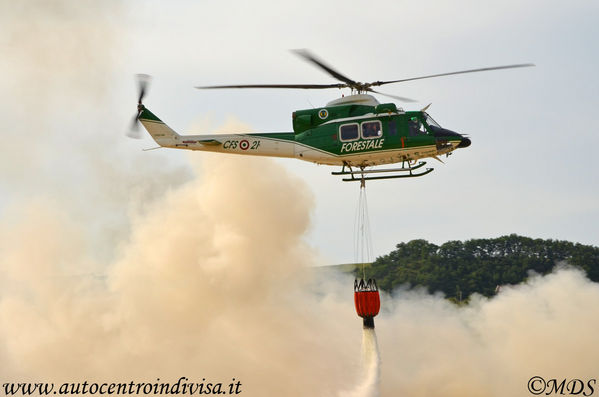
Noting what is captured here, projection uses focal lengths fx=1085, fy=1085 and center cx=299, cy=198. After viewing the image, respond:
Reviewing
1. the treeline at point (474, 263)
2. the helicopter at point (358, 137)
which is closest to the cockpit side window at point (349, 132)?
the helicopter at point (358, 137)

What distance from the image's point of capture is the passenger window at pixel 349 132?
31953 mm

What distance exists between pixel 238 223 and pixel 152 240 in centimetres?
349

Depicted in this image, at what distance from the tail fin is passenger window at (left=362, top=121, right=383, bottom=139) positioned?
6.33 m

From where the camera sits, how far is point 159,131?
34.8m

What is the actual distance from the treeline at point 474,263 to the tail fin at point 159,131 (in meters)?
38.8

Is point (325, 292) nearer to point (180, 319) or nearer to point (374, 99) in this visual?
point (180, 319)

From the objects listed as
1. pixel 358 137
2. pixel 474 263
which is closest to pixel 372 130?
pixel 358 137

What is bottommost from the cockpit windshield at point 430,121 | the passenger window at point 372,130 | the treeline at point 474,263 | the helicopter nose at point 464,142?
the treeline at point 474,263

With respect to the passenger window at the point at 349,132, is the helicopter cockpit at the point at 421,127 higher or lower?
higher

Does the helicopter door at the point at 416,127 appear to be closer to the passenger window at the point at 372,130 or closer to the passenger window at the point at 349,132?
the passenger window at the point at 372,130

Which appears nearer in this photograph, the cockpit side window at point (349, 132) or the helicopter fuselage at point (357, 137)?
the helicopter fuselage at point (357, 137)

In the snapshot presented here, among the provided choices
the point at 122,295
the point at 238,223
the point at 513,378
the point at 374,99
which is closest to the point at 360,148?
the point at 374,99

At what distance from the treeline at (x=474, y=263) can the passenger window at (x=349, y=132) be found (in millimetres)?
39538

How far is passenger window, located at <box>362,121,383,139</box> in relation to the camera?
3173 centimetres
